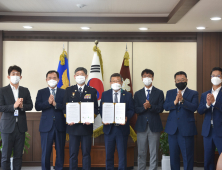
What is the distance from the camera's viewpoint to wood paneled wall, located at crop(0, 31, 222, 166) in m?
5.39

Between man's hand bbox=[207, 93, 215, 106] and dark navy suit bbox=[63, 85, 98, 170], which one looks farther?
dark navy suit bbox=[63, 85, 98, 170]

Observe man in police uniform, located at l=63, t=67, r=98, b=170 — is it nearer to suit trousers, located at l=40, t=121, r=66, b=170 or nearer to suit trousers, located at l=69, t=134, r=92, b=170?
suit trousers, located at l=69, t=134, r=92, b=170

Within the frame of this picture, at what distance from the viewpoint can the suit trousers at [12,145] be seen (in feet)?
12.2

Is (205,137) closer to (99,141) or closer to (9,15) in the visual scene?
(99,141)

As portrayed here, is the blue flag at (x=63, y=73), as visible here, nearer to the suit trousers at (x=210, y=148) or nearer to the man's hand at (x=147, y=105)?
the man's hand at (x=147, y=105)

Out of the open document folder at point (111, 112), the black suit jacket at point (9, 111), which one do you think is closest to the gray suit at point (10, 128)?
the black suit jacket at point (9, 111)

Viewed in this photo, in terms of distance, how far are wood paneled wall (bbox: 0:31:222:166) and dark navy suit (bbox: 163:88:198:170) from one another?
1664 millimetres

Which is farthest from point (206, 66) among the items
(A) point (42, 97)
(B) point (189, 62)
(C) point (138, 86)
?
(A) point (42, 97)

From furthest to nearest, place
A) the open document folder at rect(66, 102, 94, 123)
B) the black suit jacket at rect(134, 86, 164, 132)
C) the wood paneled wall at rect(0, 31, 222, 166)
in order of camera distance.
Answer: the wood paneled wall at rect(0, 31, 222, 166), the black suit jacket at rect(134, 86, 164, 132), the open document folder at rect(66, 102, 94, 123)

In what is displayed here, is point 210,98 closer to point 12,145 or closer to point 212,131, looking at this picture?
point 212,131

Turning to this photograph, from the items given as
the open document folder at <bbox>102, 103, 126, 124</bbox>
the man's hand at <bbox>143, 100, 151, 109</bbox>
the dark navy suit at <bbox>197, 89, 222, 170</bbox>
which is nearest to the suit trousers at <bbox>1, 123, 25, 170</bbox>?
the open document folder at <bbox>102, 103, 126, 124</bbox>

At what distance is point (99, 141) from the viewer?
5344mm

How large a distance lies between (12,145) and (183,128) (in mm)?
2646

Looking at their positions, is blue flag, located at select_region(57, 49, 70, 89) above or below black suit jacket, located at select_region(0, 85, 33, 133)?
above
